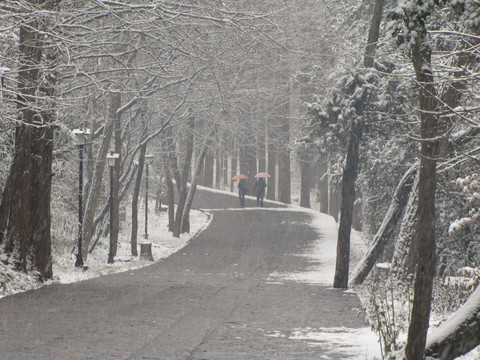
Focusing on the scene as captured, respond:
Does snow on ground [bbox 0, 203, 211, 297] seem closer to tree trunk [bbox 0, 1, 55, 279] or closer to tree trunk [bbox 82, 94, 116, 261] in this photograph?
tree trunk [bbox 0, 1, 55, 279]

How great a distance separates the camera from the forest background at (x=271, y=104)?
9.26 m

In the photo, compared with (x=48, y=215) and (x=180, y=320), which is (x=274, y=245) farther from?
(x=180, y=320)

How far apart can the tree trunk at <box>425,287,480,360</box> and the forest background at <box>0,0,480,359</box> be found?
0.05 meters

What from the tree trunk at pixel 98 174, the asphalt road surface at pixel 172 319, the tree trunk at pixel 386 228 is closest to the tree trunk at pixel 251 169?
the tree trunk at pixel 98 174

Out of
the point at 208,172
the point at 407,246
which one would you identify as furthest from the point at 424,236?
the point at 208,172

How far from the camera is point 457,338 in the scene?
7.30 meters

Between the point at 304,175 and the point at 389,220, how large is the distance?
1262 inches

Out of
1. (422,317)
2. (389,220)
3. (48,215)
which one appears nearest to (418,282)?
(422,317)

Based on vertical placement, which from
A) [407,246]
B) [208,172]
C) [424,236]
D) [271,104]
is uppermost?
[271,104]

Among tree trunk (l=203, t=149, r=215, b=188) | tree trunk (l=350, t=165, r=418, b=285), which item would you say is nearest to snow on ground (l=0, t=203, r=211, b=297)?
tree trunk (l=350, t=165, r=418, b=285)

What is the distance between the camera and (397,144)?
2420cm

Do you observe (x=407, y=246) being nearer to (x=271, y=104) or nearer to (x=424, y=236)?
(x=424, y=236)

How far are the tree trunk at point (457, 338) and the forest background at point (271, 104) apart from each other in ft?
0.15

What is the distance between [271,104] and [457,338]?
2582cm
